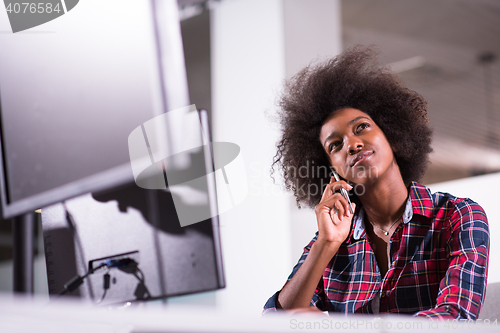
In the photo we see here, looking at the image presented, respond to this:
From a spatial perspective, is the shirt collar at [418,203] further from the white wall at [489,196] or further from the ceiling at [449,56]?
the ceiling at [449,56]

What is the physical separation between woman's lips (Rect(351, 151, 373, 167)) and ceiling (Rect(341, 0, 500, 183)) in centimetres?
64

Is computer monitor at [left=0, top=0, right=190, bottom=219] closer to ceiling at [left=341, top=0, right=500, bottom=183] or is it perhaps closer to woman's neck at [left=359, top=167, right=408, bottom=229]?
woman's neck at [left=359, top=167, right=408, bottom=229]

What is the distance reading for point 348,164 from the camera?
125 cm

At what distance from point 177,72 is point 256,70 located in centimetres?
133

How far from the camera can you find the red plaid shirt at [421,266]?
0.92m

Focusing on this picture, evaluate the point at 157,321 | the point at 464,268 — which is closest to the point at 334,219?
the point at 464,268

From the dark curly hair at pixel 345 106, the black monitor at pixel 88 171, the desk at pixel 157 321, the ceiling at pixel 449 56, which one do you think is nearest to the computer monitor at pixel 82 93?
the black monitor at pixel 88 171

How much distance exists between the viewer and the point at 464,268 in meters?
0.94

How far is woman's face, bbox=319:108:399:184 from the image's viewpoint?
4.00 feet

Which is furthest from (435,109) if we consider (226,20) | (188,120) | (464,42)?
(188,120)

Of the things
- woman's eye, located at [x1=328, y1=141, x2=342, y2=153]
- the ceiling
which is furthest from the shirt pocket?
the ceiling

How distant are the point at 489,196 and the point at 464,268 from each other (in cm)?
59

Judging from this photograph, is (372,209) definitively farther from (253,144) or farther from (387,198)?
(253,144)

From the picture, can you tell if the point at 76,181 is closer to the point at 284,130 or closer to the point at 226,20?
the point at 284,130
